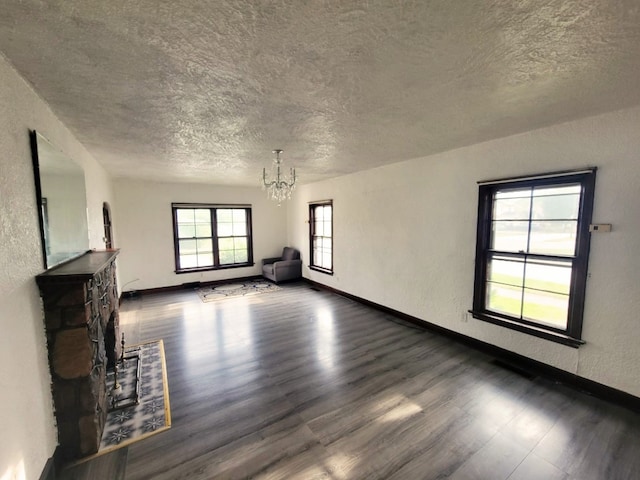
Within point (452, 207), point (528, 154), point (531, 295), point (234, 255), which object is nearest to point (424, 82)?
A: point (528, 154)

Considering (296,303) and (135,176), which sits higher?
(135,176)

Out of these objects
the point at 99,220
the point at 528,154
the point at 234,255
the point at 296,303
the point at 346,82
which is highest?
the point at 346,82

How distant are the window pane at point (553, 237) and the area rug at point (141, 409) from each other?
3.85 m

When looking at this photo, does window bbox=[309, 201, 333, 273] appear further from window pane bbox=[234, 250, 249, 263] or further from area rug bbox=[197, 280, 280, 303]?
window pane bbox=[234, 250, 249, 263]

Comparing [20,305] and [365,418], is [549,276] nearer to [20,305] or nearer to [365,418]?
[365,418]

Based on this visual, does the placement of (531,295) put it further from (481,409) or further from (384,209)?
(384,209)

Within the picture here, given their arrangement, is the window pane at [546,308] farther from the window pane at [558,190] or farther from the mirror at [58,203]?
the mirror at [58,203]

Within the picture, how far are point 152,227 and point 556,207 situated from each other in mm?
6929

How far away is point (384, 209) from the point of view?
4.57m

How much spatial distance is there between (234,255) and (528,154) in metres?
6.28

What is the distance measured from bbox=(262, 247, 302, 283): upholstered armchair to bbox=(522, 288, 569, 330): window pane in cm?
496

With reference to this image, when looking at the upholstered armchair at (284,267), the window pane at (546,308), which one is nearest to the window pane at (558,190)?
the window pane at (546,308)

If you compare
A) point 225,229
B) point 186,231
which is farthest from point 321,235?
point 186,231

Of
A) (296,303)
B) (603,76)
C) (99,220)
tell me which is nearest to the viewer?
(603,76)
